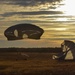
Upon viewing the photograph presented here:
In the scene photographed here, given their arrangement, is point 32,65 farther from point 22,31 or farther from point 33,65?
point 22,31

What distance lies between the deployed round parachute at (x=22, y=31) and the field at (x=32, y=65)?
2.24 meters

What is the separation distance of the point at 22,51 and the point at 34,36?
3.76 meters

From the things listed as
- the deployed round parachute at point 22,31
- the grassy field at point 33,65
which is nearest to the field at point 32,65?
the grassy field at point 33,65

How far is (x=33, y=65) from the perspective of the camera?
38219mm

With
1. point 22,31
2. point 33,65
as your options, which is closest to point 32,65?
point 33,65

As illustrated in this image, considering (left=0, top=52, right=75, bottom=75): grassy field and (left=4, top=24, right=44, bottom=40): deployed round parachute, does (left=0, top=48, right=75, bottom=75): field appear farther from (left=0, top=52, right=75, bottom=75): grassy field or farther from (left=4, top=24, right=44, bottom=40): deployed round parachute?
(left=4, top=24, right=44, bottom=40): deployed round parachute

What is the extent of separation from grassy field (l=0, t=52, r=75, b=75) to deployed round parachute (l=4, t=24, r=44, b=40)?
7.62 ft

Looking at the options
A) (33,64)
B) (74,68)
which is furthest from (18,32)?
(74,68)

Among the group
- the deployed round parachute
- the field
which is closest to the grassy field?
the field

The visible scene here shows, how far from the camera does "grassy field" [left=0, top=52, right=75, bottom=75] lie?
34.0 metres

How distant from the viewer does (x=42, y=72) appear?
3406 centimetres

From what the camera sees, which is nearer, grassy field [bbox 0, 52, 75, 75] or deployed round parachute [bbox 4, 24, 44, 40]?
grassy field [bbox 0, 52, 75, 75]

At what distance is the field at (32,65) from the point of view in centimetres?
3406

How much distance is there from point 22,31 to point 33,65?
30.0 ft
